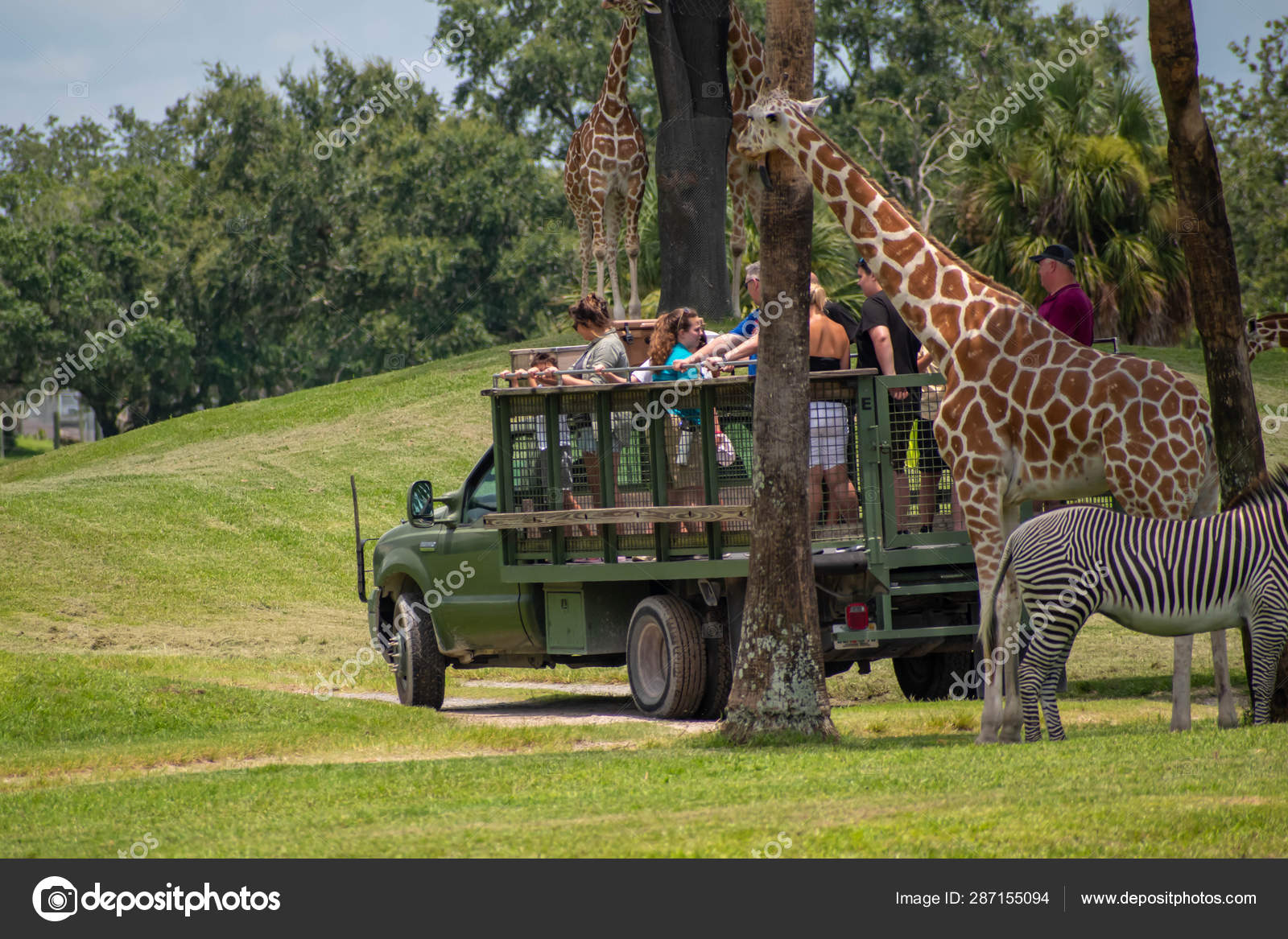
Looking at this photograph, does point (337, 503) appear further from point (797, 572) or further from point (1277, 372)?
point (1277, 372)

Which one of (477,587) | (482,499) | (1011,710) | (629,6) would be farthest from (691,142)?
(1011,710)

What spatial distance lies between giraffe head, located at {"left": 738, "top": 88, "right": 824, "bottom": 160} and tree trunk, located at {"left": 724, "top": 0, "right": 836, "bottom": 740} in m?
0.58

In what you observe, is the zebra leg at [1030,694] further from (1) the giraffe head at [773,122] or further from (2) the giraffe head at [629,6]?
(2) the giraffe head at [629,6]

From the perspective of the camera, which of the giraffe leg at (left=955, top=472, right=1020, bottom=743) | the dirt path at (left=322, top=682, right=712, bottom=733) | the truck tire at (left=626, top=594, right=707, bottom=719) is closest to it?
the giraffe leg at (left=955, top=472, right=1020, bottom=743)

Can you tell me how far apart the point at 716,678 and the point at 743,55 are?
1347 cm

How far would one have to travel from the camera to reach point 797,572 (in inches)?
376

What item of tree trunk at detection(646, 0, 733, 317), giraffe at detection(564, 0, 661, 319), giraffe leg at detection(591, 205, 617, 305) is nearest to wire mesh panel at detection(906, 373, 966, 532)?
giraffe at detection(564, 0, 661, 319)

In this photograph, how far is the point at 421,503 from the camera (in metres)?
13.0

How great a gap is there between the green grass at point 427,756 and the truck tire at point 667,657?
1.52 feet

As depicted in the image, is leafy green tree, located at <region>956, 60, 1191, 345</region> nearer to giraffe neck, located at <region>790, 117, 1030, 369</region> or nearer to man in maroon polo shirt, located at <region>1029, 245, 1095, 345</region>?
man in maroon polo shirt, located at <region>1029, 245, 1095, 345</region>

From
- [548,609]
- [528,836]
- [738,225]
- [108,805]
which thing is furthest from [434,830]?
[738,225]

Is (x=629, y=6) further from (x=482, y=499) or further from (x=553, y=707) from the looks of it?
(x=553, y=707)

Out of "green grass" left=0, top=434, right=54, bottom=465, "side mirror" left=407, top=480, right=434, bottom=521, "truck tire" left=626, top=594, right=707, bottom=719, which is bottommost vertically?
"truck tire" left=626, top=594, right=707, bottom=719

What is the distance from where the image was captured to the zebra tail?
9320mm
